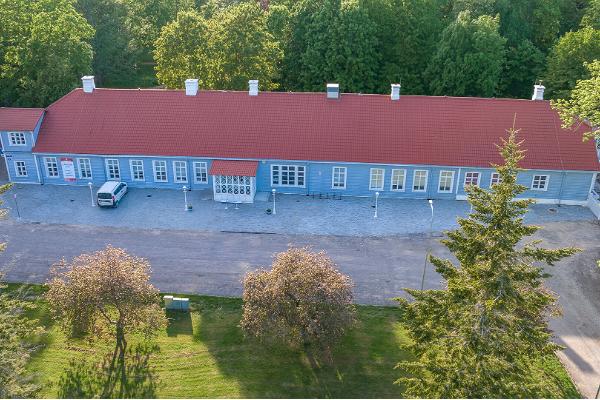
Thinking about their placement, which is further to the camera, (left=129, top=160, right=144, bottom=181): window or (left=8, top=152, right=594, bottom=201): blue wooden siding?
(left=129, top=160, right=144, bottom=181): window

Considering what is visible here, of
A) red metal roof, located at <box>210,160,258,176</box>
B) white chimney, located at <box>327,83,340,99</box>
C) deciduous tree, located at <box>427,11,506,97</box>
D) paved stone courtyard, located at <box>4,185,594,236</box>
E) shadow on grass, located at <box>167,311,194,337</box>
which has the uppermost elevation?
deciduous tree, located at <box>427,11,506,97</box>

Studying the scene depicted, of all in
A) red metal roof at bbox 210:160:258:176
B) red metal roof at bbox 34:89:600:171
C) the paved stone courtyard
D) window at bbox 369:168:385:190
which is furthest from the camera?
window at bbox 369:168:385:190

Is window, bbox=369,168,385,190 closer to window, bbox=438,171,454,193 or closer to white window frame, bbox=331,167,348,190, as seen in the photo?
white window frame, bbox=331,167,348,190

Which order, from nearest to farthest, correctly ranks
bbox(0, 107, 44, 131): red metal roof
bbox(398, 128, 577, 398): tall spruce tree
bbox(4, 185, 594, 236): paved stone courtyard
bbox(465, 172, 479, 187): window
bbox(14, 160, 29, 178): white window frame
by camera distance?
1. bbox(398, 128, 577, 398): tall spruce tree
2. bbox(4, 185, 594, 236): paved stone courtyard
3. bbox(465, 172, 479, 187): window
4. bbox(0, 107, 44, 131): red metal roof
5. bbox(14, 160, 29, 178): white window frame

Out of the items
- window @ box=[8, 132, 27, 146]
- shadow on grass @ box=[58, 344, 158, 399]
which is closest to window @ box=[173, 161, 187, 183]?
window @ box=[8, 132, 27, 146]

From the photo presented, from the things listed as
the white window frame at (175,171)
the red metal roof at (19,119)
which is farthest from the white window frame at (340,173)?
the red metal roof at (19,119)

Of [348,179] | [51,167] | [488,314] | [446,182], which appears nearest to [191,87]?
[51,167]

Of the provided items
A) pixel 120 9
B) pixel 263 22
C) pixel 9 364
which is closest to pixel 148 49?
pixel 120 9
